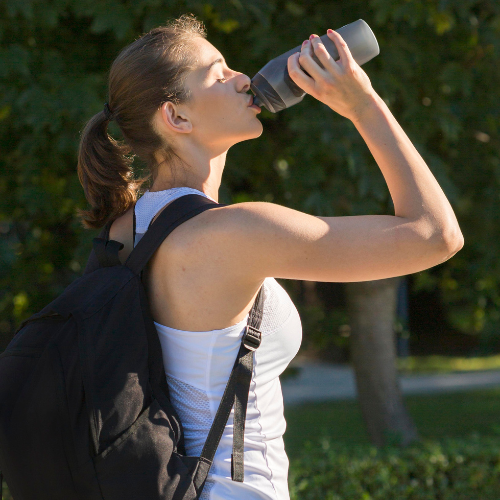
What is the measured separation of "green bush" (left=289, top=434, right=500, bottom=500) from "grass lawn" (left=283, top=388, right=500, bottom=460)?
69.0 inches

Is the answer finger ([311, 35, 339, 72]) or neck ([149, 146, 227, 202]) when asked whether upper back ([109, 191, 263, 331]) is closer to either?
neck ([149, 146, 227, 202])

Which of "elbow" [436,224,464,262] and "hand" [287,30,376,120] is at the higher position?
"hand" [287,30,376,120]

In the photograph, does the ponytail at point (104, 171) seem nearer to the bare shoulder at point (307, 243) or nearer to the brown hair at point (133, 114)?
the brown hair at point (133, 114)

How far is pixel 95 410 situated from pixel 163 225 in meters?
0.39

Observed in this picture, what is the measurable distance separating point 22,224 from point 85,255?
1.23m

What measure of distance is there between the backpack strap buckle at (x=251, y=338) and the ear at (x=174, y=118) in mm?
501

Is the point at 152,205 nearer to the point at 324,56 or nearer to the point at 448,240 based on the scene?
the point at 324,56

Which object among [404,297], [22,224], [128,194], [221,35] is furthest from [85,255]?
[404,297]

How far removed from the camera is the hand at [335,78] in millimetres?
1423

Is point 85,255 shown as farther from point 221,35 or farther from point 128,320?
point 128,320

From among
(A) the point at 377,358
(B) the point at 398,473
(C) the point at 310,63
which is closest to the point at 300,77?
(C) the point at 310,63

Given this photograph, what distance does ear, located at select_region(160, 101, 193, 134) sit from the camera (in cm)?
155

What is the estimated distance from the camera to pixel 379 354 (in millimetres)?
5145

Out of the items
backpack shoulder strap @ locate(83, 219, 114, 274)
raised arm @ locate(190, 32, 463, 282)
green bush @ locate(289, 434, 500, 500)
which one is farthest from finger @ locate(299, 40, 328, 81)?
green bush @ locate(289, 434, 500, 500)
